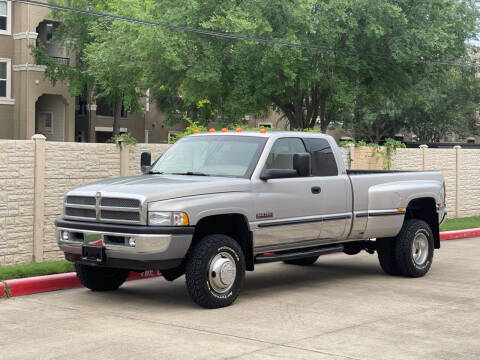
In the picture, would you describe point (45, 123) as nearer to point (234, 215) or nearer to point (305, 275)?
point (305, 275)

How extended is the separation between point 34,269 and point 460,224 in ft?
41.4

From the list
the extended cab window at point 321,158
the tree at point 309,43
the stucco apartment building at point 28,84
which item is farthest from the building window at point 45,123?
the extended cab window at point 321,158

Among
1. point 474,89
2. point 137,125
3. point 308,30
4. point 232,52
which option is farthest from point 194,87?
point 474,89

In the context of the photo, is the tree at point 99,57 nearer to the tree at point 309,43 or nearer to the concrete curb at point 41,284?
the tree at point 309,43

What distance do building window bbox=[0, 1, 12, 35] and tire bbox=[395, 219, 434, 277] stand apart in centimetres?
3533

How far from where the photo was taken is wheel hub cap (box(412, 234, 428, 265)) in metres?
12.6

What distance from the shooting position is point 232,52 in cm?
3175

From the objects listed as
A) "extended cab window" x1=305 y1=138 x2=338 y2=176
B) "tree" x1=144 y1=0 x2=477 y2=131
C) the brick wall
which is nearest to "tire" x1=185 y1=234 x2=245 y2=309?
"extended cab window" x1=305 y1=138 x2=338 y2=176

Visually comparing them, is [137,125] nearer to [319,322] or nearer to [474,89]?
[474,89]

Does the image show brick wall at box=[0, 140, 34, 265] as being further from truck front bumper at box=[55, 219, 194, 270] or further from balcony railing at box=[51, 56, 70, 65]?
balcony railing at box=[51, 56, 70, 65]

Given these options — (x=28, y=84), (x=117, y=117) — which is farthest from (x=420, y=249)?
(x=117, y=117)

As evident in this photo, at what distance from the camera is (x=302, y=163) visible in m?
10.5

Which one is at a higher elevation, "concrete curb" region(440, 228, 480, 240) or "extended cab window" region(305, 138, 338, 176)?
"extended cab window" region(305, 138, 338, 176)

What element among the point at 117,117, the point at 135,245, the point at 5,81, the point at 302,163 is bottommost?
the point at 135,245
